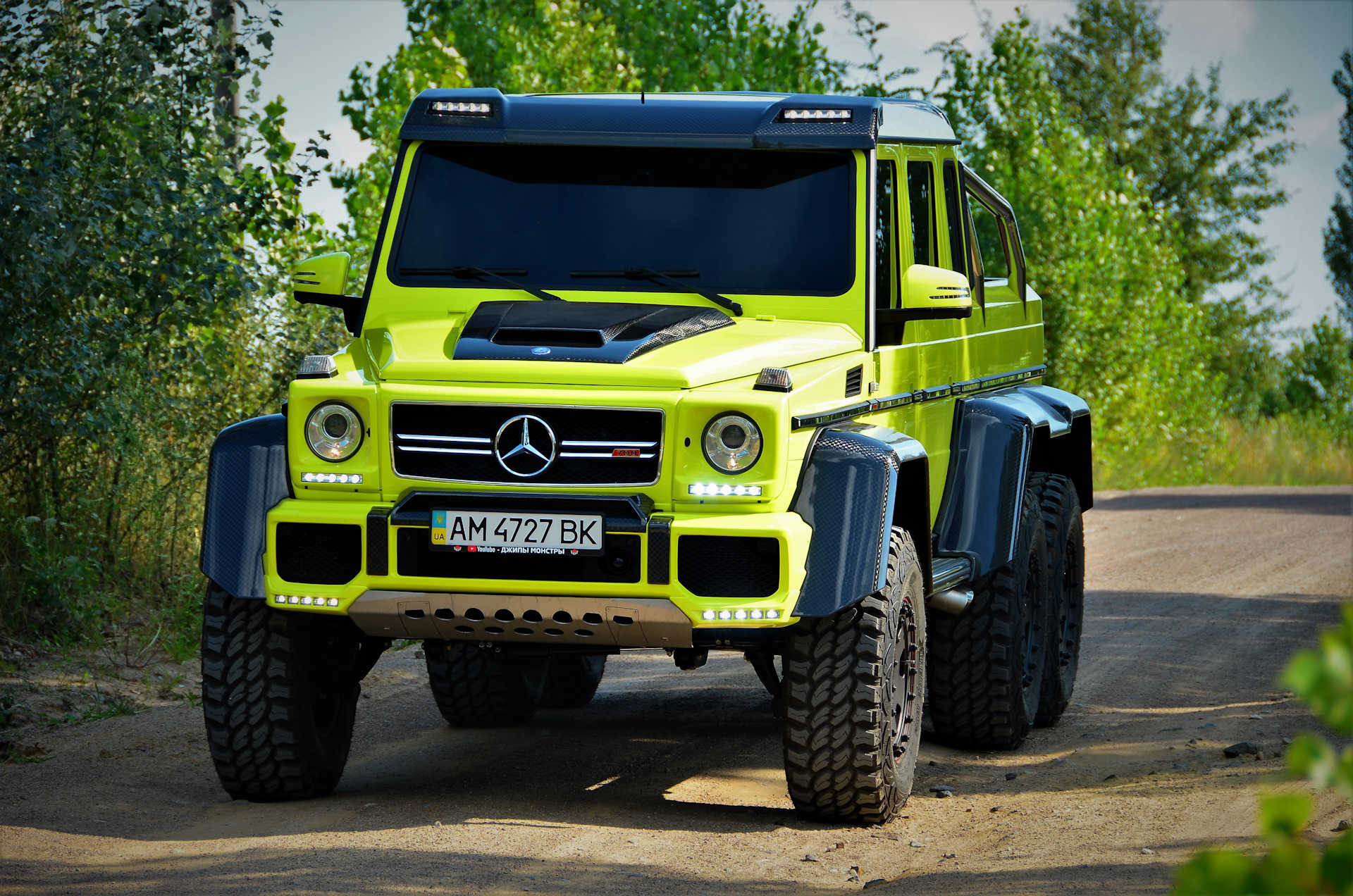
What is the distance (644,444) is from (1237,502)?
18697 mm

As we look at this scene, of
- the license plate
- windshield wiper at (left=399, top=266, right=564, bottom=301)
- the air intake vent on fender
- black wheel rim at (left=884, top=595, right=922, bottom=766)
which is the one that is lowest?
black wheel rim at (left=884, top=595, right=922, bottom=766)

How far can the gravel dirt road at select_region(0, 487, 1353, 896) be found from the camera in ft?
15.0

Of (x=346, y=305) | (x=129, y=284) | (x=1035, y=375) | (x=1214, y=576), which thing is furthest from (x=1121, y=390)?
(x=346, y=305)

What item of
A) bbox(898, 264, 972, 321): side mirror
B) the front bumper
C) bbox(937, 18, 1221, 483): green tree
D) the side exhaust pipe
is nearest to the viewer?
the front bumper

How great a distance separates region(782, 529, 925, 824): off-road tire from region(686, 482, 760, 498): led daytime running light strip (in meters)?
0.51

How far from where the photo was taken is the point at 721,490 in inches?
186

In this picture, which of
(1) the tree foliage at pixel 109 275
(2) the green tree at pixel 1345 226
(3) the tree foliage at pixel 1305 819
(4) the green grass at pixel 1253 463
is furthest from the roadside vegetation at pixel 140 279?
(2) the green tree at pixel 1345 226

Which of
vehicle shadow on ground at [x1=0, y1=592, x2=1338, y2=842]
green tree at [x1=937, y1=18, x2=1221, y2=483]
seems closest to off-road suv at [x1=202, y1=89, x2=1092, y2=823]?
vehicle shadow on ground at [x1=0, y1=592, x2=1338, y2=842]

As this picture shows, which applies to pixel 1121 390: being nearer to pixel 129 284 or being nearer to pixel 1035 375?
pixel 1035 375

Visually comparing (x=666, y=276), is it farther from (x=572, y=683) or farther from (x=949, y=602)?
(x=572, y=683)

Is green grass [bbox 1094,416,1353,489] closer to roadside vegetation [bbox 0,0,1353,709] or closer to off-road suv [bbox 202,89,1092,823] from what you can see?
roadside vegetation [bbox 0,0,1353,709]

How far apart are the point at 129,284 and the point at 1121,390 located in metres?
18.5

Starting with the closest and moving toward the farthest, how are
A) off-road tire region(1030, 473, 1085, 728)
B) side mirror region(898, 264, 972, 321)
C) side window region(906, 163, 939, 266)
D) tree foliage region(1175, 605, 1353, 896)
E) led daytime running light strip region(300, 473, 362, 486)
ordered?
tree foliage region(1175, 605, 1353, 896) < led daytime running light strip region(300, 473, 362, 486) < side mirror region(898, 264, 972, 321) < side window region(906, 163, 939, 266) < off-road tire region(1030, 473, 1085, 728)

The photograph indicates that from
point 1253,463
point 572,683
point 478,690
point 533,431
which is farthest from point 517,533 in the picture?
point 1253,463
